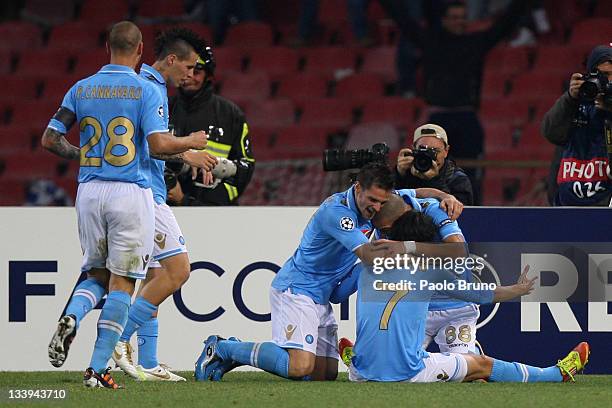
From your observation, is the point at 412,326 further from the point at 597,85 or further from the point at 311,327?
the point at 597,85

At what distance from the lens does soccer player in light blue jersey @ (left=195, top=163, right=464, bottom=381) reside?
7184mm

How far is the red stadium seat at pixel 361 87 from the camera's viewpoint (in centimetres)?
1371

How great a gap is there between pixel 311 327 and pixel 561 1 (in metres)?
7.87

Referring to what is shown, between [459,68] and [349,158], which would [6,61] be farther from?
[349,158]

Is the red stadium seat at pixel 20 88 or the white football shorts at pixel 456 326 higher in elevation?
the red stadium seat at pixel 20 88

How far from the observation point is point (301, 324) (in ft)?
24.4

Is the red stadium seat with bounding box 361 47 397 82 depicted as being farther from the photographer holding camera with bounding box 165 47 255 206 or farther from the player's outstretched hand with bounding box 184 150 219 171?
the player's outstretched hand with bounding box 184 150 219 171

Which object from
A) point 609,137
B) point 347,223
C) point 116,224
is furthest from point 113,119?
point 609,137

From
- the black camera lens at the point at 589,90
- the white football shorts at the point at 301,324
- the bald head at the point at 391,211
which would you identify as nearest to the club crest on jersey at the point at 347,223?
the bald head at the point at 391,211

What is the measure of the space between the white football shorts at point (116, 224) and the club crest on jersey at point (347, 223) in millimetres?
1004

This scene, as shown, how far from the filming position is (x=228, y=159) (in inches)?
348

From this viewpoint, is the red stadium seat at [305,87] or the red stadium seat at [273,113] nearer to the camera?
the red stadium seat at [273,113]

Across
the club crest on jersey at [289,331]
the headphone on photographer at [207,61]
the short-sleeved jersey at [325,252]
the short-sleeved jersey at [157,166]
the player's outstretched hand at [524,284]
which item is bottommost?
the club crest on jersey at [289,331]

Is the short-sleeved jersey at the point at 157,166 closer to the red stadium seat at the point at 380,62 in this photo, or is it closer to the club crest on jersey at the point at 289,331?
the club crest on jersey at the point at 289,331
